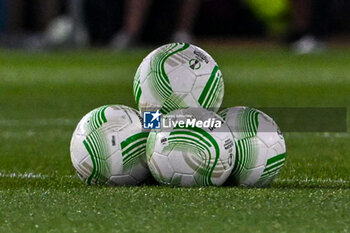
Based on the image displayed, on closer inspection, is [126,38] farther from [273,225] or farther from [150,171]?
[273,225]

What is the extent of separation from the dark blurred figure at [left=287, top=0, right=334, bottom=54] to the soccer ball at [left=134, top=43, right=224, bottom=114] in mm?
10915

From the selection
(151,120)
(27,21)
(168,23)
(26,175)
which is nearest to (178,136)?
(151,120)

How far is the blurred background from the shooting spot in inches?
653

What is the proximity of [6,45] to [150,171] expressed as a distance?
531 inches

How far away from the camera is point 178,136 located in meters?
5.17

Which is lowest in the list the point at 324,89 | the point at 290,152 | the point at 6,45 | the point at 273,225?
the point at 6,45

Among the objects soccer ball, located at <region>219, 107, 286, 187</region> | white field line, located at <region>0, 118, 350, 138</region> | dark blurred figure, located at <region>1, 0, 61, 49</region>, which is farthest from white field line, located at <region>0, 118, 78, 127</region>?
dark blurred figure, located at <region>1, 0, 61, 49</region>

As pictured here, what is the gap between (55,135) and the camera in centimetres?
797

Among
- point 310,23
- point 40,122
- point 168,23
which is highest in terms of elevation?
point 40,122

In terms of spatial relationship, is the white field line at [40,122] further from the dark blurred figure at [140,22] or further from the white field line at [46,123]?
the dark blurred figure at [140,22]

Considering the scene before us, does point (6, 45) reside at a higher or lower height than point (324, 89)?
lower

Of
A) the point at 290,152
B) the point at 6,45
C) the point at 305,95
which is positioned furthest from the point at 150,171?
the point at 6,45

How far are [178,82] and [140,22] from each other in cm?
1132

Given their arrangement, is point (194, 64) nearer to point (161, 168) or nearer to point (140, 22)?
point (161, 168)
